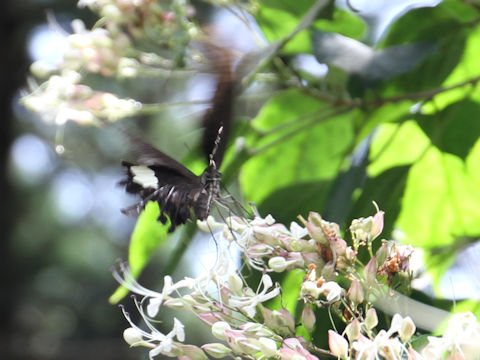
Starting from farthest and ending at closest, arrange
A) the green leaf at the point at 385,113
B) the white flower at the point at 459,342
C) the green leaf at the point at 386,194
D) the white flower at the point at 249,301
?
the green leaf at the point at 385,113 < the green leaf at the point at 386,194 < the white flower at the point at 249,301 < the white flower at the point at 459,342

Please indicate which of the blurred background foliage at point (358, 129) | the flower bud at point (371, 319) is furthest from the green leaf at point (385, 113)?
the flower bud at point (371, 319)

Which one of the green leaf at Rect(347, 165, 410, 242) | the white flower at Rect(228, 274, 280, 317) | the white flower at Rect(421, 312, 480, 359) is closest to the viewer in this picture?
the white flower at Rect(421, 312, 480, 359)

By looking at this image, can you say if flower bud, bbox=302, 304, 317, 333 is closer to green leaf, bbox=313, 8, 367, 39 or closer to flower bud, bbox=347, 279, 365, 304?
flower bud, bbox=347, 279, 365, 304

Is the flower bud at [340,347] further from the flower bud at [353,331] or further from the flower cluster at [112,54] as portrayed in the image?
the flower cluster at [112,54]

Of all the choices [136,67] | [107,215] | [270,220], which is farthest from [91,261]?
[270,220]

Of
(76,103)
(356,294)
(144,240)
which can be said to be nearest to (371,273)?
(356,294)

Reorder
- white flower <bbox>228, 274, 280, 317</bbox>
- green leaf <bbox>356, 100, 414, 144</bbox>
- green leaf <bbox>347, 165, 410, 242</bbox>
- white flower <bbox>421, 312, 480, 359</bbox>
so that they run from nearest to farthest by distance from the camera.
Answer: white flower <bbox>421, 312, 480, 359</bbox> → white flower <bbox>228, 274, 280, 317</bbox> → green leaf <bbox>347, 165, 410, 242</bbox> → green leaf <bbox>356, 100, 414, 144</bbox>

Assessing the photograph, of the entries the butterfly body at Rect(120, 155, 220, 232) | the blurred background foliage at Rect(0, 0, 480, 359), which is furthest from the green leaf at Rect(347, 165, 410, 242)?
the butterfly body at Rect(120, 155, 220, 232)
